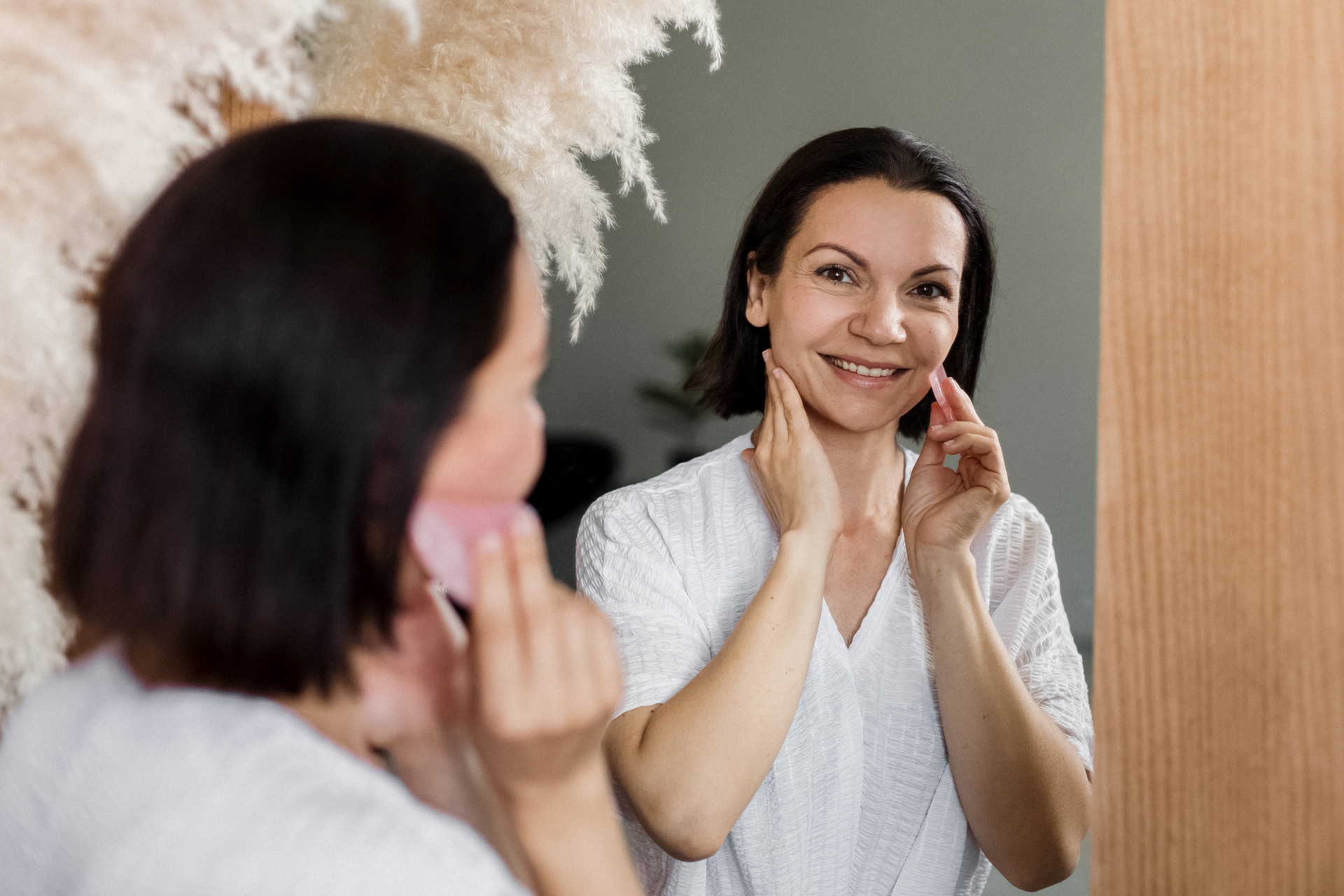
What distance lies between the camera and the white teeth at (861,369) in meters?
0.88

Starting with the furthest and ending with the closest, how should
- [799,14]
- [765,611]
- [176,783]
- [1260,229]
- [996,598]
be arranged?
[799,14] < [996,598] < [765,611] < [1260,229] < [176,783]

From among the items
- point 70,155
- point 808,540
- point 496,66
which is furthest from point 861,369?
point 70,155

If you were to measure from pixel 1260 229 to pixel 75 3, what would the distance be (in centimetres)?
52

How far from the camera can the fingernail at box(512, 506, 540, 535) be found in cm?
30

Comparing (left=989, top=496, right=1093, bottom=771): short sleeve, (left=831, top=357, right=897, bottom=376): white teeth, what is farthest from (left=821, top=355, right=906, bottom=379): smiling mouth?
(left=989, top=496, right=1093, bottom=771): short sleeve

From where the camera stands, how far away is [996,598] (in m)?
0.96

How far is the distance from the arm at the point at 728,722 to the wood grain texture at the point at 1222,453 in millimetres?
324

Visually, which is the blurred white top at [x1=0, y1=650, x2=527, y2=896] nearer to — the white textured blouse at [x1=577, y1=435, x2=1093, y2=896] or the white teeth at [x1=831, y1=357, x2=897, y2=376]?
the white textured blouse at [x1=577, y1=435, x2=1093, y2=896]

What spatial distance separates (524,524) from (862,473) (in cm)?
70

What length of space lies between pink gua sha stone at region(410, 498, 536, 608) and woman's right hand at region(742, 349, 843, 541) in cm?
48

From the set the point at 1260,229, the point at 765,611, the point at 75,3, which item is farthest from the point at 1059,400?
the point at 75,3

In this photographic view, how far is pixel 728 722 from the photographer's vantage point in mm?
682

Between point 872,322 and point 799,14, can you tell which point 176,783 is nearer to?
point 872,322

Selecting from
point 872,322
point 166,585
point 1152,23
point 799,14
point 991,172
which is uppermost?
point 799,14
